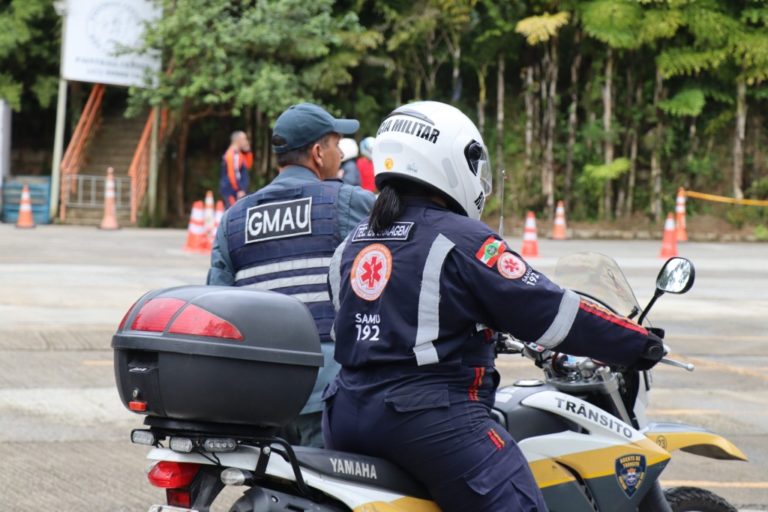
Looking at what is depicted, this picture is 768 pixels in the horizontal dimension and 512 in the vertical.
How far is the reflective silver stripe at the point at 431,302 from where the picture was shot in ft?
10.7

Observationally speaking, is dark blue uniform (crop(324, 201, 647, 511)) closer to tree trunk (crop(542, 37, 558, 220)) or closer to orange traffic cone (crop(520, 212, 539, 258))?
orange traffic cone (crop(520, 212, 539, 258))

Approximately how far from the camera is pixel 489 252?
10.8ft

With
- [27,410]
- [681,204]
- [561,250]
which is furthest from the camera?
[681,204]

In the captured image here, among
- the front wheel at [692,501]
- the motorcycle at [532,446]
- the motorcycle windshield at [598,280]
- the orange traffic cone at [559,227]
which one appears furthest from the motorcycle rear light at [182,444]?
the orange traffic cone at [559,227]

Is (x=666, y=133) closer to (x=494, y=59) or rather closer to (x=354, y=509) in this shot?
(x=494, y=59)

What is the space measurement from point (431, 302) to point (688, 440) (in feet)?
4.30

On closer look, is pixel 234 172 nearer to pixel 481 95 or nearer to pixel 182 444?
pixel 481 95

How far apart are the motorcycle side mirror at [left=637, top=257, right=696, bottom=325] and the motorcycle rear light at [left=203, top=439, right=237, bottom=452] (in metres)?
1.40

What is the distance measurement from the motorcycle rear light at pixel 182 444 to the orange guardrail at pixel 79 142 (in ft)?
78.1

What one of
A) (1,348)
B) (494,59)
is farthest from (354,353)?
(494,59)

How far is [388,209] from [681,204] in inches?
861

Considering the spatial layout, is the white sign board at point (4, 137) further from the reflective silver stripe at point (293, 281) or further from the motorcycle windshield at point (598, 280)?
the motorcycle windshield at point (598, 280)

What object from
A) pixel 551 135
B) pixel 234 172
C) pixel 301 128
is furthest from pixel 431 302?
pixel 551 135

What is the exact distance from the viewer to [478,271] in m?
3.29
